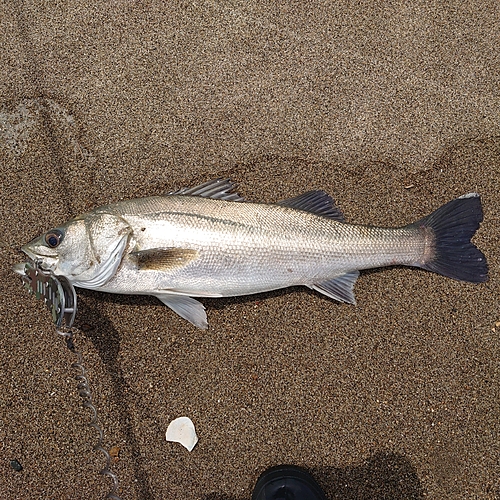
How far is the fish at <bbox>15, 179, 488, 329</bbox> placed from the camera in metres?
2.46

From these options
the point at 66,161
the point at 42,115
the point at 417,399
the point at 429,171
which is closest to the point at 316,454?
the point at 417,399

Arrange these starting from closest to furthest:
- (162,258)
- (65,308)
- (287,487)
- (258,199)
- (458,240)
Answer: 1. (65,308)
2. (162,258)
3. (287,487)
4. (458,240)
5. (258,199)

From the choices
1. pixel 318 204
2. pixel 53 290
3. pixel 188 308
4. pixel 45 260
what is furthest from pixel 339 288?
pixel 45 260

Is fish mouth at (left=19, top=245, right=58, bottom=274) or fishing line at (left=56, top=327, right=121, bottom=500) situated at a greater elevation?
fish mouth at (left=19, top=245, right=58, bottom=274)

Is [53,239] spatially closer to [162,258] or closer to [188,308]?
[162,258]

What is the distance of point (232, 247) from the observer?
2.49 m

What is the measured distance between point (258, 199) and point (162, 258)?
870 millimetres

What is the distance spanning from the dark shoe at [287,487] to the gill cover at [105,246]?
5.55 ft

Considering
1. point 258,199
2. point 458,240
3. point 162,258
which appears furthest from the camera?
point 258,199

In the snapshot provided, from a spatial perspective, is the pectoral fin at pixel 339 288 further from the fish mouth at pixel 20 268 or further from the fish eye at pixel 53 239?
the fish mouth at pixel 20 268

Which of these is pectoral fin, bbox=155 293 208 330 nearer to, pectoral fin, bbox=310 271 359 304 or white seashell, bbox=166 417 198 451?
white seashell, bbox=166 417 198 451

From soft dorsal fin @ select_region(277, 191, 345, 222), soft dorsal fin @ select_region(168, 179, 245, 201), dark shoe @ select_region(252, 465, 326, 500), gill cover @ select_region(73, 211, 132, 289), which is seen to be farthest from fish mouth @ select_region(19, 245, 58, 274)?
dark shoe @ select_region(252, 465, 326, 500)

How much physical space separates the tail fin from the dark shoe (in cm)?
167

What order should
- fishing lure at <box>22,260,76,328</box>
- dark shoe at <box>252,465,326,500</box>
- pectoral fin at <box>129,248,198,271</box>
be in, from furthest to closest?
1. dark shoe at <box>252,465,326,500</box>
2. pectoral fin at <box>129,248,198,271</box>
3. fishing lure at <box>22,260,76,328</box>
